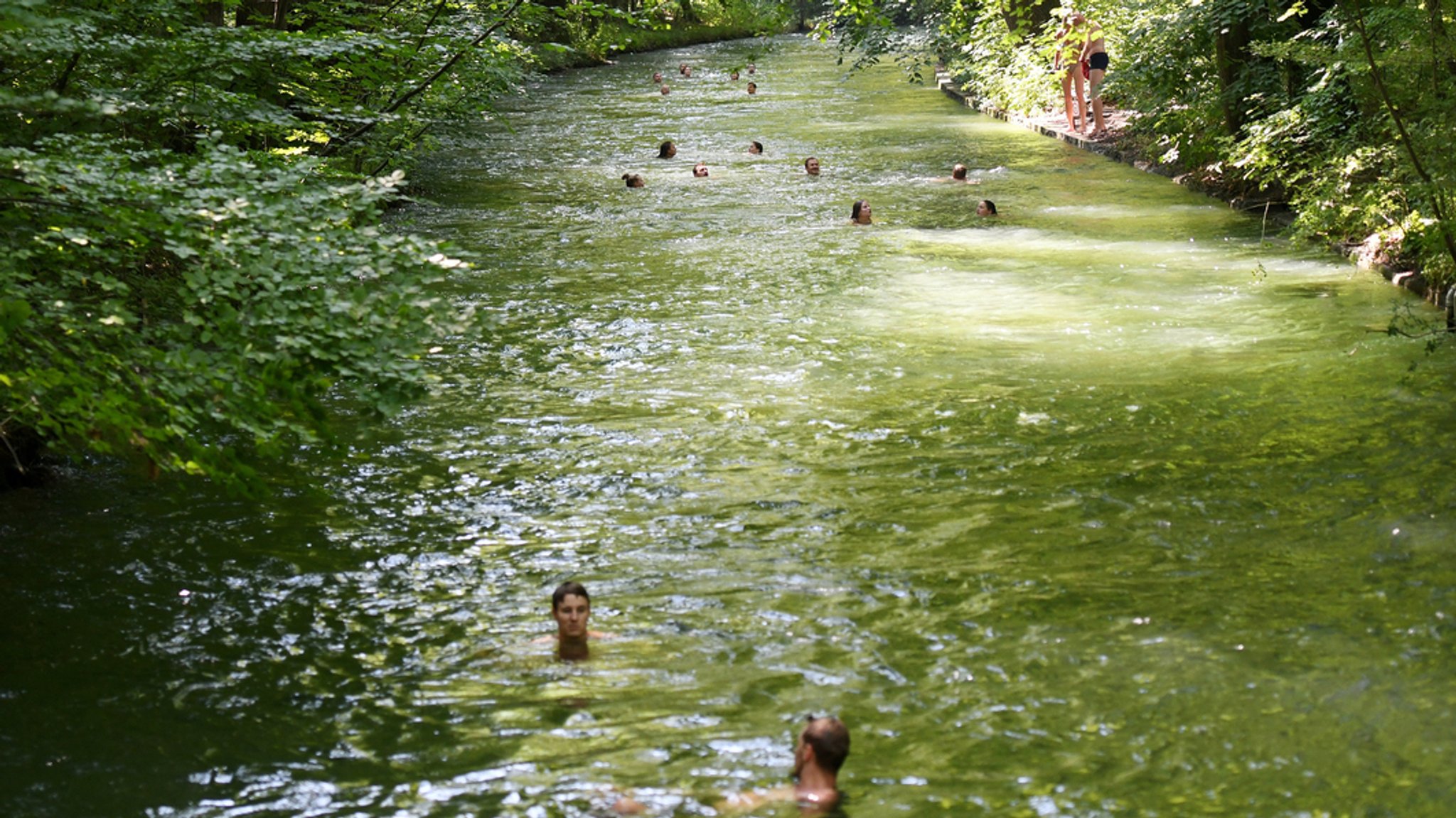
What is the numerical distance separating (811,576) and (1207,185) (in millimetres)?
15105

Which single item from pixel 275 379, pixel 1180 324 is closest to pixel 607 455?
pixel 275 379

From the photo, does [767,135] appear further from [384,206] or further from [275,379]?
[275,379]

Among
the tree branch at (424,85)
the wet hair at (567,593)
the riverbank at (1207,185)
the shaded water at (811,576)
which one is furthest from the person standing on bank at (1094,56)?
the wet hair at (567,593)

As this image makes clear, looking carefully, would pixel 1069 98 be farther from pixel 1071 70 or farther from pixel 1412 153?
pixel 1412 153

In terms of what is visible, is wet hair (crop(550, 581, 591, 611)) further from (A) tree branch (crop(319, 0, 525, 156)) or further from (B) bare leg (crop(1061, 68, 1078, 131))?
(B) bare leg (crop(1061, 68, 1078, 131))

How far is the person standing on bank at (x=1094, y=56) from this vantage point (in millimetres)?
27469

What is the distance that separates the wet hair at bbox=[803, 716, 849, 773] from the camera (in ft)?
19.7

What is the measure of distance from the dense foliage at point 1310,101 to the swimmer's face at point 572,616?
8.06m

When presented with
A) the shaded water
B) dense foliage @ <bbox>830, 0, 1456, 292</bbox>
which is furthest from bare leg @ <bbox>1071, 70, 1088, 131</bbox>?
the shaded water

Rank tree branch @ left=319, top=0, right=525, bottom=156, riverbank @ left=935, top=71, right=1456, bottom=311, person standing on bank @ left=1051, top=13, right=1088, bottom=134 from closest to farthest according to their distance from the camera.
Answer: tree branch @ left=319, top=0, right=525, bottom=156 → riverbank @ left=935, top=71, right=1456, bottom=311 → person standing on bank @ left=1051, top=13, right=1088, bottom=134

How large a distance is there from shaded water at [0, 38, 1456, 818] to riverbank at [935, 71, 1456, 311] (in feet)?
1.37

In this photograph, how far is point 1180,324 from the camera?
14070 millimetres

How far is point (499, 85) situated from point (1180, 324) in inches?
437

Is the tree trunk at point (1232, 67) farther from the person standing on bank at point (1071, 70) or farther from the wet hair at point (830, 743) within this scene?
the wet hair at point (830, 743)
